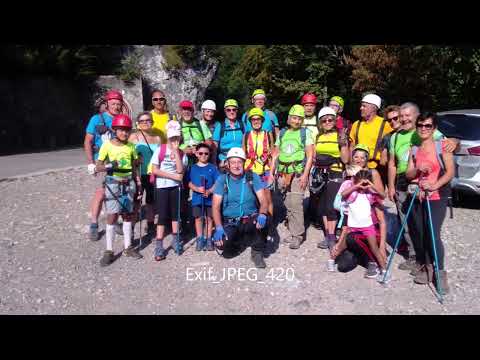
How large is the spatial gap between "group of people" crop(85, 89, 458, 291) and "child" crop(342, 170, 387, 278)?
0.04 ft

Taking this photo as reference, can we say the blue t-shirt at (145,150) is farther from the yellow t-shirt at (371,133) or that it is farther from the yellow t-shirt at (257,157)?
the yellow t-shirt at (371,133)

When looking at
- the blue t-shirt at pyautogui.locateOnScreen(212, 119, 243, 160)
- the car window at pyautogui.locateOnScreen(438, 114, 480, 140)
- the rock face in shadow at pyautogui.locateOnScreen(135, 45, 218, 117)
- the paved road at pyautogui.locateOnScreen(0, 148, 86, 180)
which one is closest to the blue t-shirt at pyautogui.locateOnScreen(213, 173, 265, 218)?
the blue t-shirt at pyautogui.locateOnScreen(212, 119, 243, 160)

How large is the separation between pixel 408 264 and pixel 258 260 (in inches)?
74.1

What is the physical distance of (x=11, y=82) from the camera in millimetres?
19375

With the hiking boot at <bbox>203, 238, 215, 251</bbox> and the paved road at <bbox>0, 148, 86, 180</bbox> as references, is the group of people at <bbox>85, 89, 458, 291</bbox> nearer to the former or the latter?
the hiking boot at <bbox>203, 238, 215, 251</bbox>

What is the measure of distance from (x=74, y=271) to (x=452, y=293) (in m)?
4.43

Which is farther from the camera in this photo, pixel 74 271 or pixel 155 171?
pixel 155 171

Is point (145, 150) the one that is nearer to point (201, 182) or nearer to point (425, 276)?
point (201, 182)

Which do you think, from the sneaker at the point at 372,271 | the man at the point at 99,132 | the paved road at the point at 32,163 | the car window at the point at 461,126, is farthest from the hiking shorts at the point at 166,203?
the paved road at the point at 32,163

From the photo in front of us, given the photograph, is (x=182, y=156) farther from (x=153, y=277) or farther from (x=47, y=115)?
(x=47, y=115)

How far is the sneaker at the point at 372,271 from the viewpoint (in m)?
4.93
